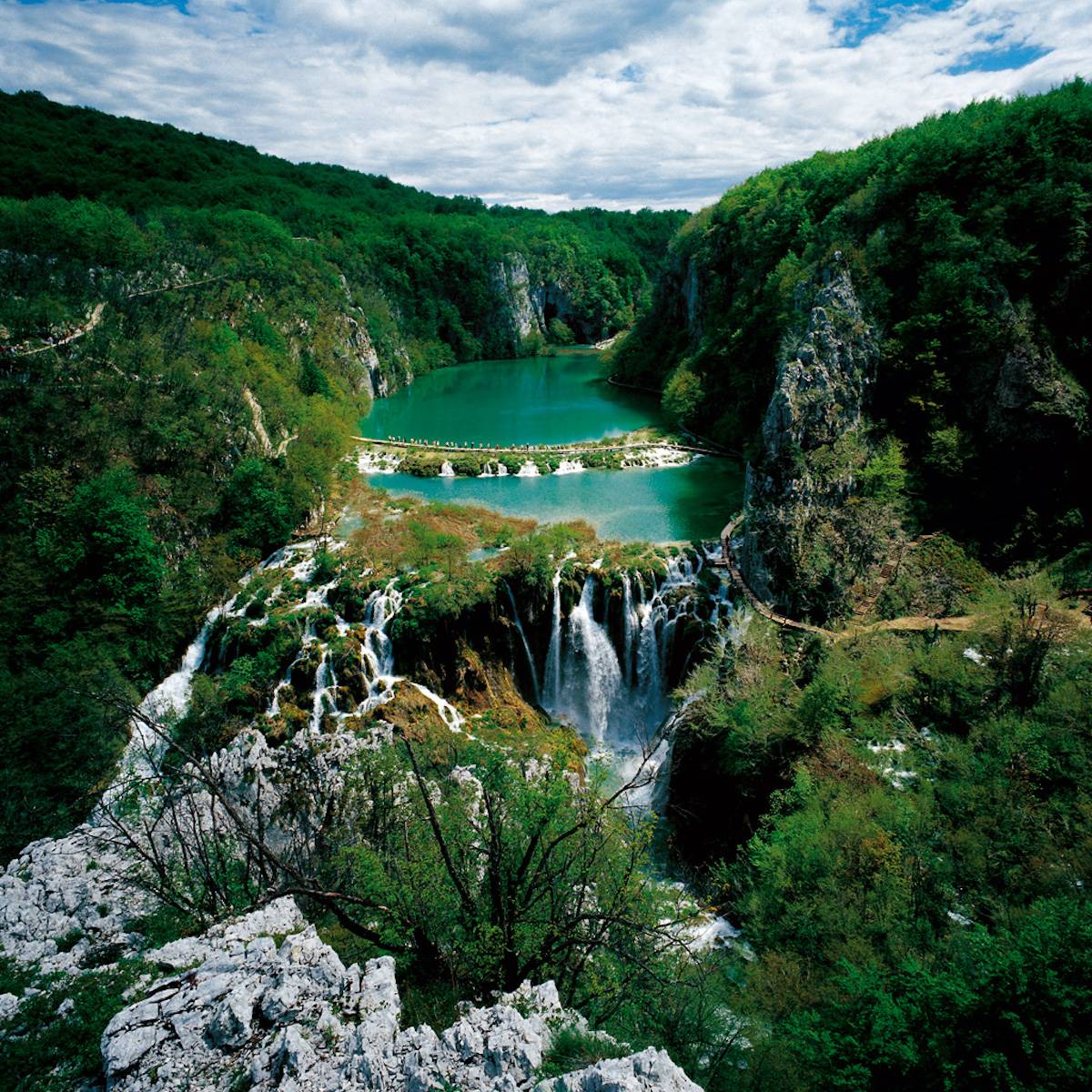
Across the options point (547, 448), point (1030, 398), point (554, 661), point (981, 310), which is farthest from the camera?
point (547, 448)

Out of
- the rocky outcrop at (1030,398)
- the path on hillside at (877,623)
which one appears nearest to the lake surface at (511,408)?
the path on hillside at (877,623)

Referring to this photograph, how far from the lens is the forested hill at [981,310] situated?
2744 centimetres

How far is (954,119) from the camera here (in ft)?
123

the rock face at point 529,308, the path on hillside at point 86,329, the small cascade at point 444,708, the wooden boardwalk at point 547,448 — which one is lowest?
the small cascade at point 444,708

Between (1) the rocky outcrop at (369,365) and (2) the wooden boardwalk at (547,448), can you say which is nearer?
(2) the wooden boardwalk at (547,448)

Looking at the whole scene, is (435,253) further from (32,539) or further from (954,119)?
(32,539)

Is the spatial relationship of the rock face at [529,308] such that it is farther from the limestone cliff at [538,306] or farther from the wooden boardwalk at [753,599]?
the wooden boardwalk at [753,599]

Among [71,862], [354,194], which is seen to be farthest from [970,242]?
[354,194]

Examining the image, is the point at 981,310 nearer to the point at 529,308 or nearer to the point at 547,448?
the point at 547,448

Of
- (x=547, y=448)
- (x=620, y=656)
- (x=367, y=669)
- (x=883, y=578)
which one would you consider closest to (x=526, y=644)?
(x=620, y=656)

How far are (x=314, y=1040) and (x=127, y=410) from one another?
29.2 m

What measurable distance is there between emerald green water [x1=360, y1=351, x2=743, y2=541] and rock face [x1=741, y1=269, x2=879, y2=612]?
4875mm

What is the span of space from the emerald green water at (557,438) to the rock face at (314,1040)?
937 inches

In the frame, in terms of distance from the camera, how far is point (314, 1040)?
7.82 metres
